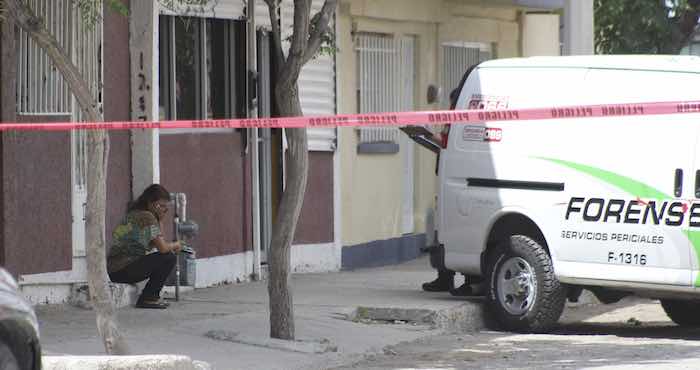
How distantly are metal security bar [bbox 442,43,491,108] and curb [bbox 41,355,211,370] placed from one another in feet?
37.0

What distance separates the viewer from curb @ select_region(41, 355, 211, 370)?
8953mm


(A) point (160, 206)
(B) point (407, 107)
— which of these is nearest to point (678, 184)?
(A) point (160, 206)

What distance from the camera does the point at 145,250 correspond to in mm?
12906

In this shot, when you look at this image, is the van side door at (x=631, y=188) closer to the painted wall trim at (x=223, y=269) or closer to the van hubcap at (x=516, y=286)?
the van hubcap at (x=516, y=286)

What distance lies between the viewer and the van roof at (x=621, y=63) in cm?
1231

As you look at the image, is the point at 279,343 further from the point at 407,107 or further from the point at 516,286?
the point at 407,107

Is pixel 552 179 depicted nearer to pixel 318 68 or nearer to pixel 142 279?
pixel 142 279

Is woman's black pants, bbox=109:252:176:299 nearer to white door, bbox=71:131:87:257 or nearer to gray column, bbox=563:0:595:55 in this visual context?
white door, bbox=71:131:87:257

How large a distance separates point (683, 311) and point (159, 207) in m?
4.49

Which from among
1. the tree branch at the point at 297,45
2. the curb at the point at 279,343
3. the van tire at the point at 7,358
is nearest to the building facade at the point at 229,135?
the curb at the point at 279,343

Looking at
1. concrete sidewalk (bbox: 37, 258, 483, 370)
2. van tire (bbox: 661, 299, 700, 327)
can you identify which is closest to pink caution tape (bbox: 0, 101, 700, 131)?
concrete sidewalk (bbox: 37, 258, 483, 370)

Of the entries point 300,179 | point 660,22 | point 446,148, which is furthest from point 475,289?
point 660,22

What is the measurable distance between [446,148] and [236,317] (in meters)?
2.50

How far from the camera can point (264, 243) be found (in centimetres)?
1608
